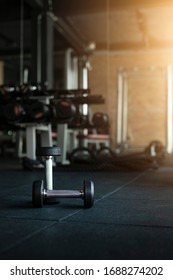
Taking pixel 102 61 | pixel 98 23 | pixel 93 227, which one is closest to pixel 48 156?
pixel 93 227

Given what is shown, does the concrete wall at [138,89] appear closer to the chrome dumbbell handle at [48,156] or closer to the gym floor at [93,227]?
the gym floor at [93,227]

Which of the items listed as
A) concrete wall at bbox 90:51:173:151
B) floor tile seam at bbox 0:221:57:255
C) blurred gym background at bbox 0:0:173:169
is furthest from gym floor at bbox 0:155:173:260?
concrete wall at bbox 90:51:173:151

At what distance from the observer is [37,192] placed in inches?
49.2

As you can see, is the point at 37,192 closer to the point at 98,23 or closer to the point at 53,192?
the point at 53,192

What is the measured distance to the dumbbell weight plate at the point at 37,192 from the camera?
1.25 metres

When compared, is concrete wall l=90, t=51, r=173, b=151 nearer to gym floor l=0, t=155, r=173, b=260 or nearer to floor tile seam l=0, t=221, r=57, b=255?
gym floor l=0, t=155, r=173, b=260

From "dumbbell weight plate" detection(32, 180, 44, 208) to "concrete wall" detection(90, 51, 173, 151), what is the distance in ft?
19.6

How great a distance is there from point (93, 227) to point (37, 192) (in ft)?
1.00

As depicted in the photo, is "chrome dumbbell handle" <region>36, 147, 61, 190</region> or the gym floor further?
"chrome dumbbell handle" <region>36, 147, 61, 190</region>

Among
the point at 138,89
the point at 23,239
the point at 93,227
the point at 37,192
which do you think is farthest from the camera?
the point at 138,89

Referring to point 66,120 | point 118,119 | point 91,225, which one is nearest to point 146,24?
point 118,119

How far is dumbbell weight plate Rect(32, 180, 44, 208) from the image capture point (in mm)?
1249

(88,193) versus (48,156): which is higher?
(48,156)

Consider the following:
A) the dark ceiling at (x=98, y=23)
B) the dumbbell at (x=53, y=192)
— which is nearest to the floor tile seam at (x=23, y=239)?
the dumbbell at (x=53, y=192)
